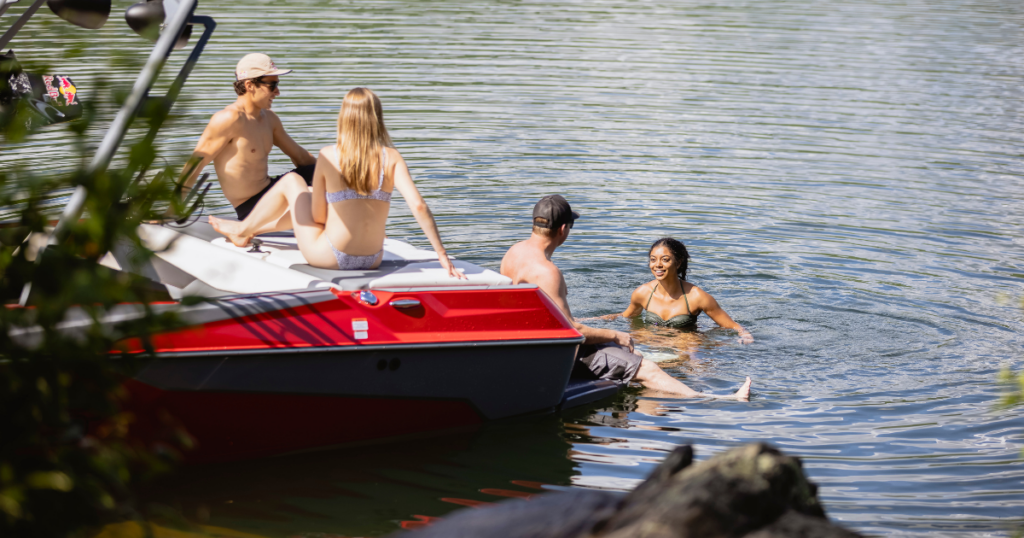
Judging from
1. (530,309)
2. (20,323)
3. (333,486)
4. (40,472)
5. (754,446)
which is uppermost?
(20,323)

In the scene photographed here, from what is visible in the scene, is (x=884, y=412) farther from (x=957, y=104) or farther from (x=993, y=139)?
(x=957, y=104)

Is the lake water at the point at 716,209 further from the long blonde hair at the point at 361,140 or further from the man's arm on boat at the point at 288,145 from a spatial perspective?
the long blonde hair at the point at 361,140

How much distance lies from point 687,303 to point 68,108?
4574mm

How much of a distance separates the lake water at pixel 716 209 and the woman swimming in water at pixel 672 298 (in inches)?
5.7

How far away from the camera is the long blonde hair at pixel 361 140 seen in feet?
16.5

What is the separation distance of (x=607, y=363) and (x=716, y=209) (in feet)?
14.3

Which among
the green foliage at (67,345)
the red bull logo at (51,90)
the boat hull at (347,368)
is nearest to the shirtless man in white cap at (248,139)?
the red bull logo at (51,90)

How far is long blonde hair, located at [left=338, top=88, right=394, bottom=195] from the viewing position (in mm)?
5035

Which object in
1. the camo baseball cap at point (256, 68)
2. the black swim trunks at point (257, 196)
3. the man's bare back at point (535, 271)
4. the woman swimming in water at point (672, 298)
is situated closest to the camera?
the man's bare back at point (535, 271)

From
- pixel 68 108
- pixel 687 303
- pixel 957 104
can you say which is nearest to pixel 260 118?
pixel 68 108

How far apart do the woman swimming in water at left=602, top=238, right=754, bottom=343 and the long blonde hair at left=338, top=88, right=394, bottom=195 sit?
2.49 m

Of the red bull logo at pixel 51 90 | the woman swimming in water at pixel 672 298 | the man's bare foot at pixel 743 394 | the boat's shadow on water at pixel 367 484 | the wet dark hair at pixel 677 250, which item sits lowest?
the boat's shadow on water at pixel 367 484

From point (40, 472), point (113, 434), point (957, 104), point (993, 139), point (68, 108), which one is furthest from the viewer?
point (957, 104)

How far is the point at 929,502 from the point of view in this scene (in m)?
4.70
